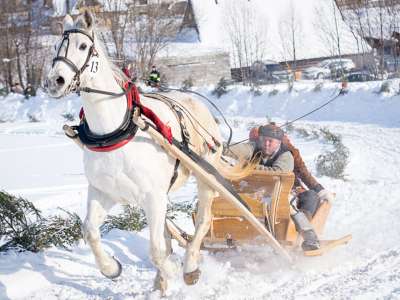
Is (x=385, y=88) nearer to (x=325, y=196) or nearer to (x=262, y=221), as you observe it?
(x=325, y=196)

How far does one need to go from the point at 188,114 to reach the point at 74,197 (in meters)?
3.78

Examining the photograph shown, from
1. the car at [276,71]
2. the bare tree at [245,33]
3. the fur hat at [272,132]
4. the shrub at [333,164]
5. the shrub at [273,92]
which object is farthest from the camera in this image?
the bare tree at [245,33]

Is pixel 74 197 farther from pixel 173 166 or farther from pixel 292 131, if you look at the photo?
pixel 292 131

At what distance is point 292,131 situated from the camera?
16.2 meters

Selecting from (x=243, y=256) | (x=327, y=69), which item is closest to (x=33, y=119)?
(x=327, y=69)

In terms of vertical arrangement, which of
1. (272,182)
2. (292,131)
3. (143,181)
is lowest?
(292,131)

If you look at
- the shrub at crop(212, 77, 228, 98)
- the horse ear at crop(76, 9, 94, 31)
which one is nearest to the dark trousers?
the horse ear at crop(76, 9, 94, 31)

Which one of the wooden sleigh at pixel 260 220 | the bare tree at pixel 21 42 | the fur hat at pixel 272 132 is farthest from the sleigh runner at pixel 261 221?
the bare tree at pixel 21 42

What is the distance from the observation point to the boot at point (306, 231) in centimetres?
578

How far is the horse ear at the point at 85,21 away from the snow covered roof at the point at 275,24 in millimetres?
30278

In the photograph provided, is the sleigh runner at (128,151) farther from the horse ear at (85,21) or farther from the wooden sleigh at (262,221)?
the wooden sleigh at (262,221)

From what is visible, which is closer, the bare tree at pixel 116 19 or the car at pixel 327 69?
the bare tree at pixel 116 19

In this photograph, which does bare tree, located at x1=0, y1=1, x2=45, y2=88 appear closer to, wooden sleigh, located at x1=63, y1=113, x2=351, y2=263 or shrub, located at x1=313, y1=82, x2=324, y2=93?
shrub, located at x1=313, y1=82, x2=324, y2=93

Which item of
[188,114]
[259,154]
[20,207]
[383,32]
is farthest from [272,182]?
[383,32]
